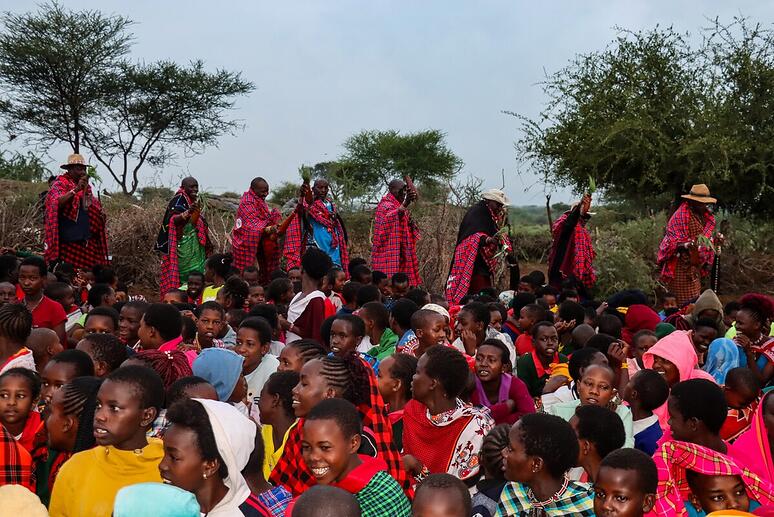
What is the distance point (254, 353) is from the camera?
564 centimetres

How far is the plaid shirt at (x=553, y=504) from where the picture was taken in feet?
11.9

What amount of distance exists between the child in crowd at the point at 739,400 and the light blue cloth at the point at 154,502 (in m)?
3.53

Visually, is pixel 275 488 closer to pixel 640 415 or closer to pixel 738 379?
pixel 640 415

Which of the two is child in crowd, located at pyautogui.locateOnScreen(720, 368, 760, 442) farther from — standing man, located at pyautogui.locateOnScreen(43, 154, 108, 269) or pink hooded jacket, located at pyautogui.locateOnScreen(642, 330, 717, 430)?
standing man, located at pyautogui.locateOnScreen(43, 154, 108, 269)

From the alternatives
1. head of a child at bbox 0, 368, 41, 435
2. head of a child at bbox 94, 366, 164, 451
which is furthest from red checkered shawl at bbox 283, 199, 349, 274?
head of a child at bbox 94, 366, 164, 451

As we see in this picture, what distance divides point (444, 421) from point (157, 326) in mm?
2250

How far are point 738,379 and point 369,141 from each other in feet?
79.1

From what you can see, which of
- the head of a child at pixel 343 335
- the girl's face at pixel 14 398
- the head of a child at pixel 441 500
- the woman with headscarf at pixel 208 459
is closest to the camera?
the head of a child at pixel 441 500

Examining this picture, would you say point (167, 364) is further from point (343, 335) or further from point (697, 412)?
point (697, 412)

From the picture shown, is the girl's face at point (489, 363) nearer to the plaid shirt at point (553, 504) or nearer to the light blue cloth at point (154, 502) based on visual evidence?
the plaid shirt at point (553, 504)

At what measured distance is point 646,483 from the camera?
11.2 ft

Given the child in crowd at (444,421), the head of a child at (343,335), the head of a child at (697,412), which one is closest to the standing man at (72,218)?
the head of a child at (343,335)

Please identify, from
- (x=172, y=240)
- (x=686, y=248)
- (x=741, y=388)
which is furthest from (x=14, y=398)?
(x=686, y=248)

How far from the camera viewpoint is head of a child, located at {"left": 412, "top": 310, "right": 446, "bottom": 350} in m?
6.09
